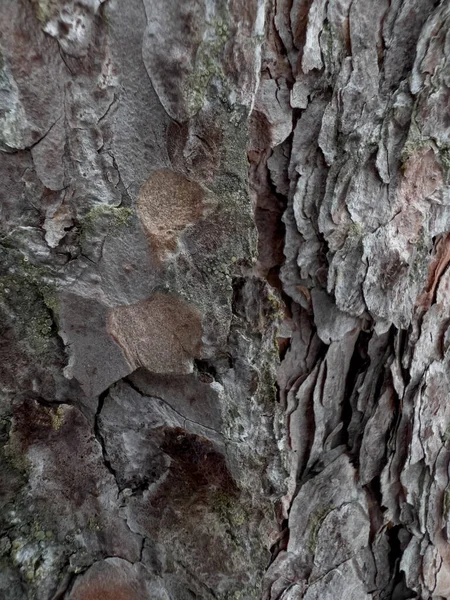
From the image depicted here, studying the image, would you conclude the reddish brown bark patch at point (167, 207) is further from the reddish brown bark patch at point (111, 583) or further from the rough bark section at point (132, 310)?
the reddish brown bark patch at point (111, 583)

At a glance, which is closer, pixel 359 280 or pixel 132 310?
pixel 132 310

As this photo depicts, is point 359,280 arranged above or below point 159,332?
above

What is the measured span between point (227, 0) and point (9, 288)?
1.06 feet

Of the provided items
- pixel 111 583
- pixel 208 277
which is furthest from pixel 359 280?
pixel 111 583

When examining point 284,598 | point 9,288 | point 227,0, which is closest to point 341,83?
point 227,0

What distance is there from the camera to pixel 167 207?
0.46 metres

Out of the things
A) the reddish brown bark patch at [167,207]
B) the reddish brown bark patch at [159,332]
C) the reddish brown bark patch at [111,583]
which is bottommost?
the reddish brown bark patch at [111,583]

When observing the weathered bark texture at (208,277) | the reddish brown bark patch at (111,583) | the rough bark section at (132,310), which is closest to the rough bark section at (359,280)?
the weathered bark texture at (208,277)

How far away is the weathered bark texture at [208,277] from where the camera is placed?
419 millimetres

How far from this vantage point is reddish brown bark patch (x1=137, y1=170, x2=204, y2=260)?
452mm

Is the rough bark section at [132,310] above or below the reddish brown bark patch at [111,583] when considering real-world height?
above

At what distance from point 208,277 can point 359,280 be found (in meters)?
0.22

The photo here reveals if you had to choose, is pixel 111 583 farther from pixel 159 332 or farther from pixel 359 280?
pixel 359 280

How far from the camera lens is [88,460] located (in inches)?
21.6
